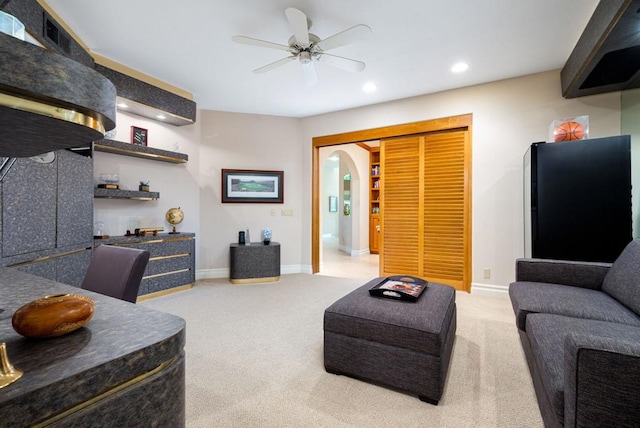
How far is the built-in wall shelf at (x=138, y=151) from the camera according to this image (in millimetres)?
3173

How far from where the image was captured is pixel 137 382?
1.53 feet

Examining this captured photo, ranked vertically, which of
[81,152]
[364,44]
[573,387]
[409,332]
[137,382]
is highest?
[364,44]

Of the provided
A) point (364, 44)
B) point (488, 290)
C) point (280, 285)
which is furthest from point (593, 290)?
point (280, 285)

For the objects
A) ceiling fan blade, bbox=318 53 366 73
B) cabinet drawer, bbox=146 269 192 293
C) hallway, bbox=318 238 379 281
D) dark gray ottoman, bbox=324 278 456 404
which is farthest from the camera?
hallway, bbox=318 238 379 281

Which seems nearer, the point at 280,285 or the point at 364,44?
the point at 364,44

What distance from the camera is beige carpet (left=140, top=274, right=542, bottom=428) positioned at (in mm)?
1510

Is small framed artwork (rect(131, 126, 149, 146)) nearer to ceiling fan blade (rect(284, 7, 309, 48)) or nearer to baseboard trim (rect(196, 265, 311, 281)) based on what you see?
baseboard trim (rect(196, 265, 311, 281))

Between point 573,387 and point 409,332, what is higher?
point 573,387

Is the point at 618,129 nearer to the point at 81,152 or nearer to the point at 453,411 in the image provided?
the point at 453,411

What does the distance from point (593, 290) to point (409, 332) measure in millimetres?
1554

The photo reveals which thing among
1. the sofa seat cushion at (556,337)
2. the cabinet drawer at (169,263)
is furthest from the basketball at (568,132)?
the cabinet drawer at (169,263)

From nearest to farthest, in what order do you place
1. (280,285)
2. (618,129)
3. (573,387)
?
(573,387) → (618,129) → (280,285)

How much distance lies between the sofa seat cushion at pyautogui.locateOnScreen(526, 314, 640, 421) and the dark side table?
327 centimetres

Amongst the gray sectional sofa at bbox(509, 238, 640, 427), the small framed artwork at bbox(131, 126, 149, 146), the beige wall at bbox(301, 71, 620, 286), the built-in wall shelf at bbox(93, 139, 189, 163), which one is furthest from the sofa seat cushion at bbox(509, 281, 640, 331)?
the small framed artwork at bbox(131, 126, 149, 146)
